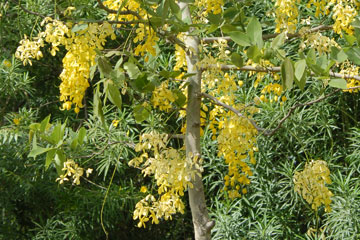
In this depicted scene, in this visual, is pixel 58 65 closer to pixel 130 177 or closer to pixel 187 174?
pixel 130 177

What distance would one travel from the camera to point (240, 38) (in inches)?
49.1

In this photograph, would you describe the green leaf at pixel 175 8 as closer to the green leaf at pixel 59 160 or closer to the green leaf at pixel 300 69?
the green leaf at pixel 300 69

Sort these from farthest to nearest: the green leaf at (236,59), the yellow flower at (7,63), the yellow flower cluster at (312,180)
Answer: the yellow flower at (7,63) < the yellow flower cluster at (312,180) < the green leaf at (236,59)

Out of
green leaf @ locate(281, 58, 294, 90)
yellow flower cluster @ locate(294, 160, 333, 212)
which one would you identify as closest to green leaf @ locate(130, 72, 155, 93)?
green leaf @ locate(281, 58, 294, 90)

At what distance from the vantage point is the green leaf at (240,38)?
1242mm

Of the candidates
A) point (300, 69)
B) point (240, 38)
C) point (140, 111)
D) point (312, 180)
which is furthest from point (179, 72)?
point (312, 180)

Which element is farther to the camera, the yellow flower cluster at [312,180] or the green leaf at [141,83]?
the yellow flower cluster at [312,180]

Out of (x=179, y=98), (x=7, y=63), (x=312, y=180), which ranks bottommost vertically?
(x=7, y=63)

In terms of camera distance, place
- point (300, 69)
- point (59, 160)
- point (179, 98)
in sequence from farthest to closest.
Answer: point (179, 98) < point (59, 160) < point (300, 69)

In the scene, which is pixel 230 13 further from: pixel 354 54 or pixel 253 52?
pixel 354 54

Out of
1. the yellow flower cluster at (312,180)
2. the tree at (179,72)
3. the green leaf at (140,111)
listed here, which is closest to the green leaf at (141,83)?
the tree at (179,72)

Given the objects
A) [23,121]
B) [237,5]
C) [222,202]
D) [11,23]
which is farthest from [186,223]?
[237,5]

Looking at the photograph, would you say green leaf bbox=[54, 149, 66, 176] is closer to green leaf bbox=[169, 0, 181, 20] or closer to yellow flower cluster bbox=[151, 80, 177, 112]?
yellow flower cluster bbox=[151, 80, 177, 112]

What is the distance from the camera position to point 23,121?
318 cm
